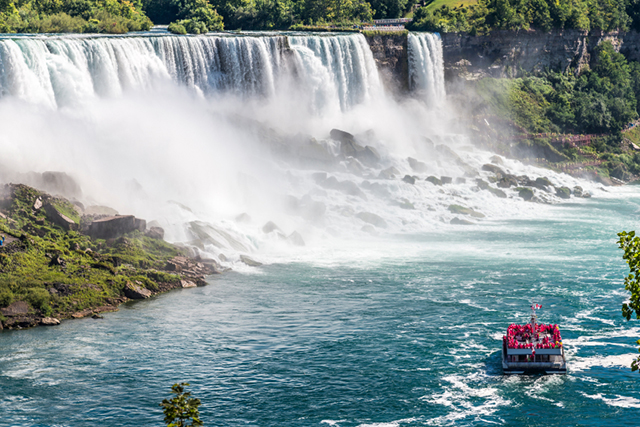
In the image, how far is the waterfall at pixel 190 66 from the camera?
65562 millimetres

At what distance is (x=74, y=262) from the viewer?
47.9m

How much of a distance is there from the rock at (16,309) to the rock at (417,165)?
5196 cm

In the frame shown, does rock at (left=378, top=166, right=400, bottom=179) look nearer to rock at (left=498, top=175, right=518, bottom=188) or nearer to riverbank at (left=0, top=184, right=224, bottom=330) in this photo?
rock at (left=498, top=175, right=518, bottom=188)

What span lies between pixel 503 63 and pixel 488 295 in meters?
72.9

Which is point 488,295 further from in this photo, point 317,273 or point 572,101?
point 572,101

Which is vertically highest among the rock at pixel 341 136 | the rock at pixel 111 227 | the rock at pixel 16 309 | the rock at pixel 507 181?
the rock at pixel 341 136

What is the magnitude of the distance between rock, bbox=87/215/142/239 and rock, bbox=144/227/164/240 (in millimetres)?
1576

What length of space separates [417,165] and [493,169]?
975 cm

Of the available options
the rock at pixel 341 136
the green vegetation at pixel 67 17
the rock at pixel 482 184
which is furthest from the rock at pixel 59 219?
the rock at pixel 482 184

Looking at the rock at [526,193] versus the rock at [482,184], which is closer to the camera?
the rock at [526,193]

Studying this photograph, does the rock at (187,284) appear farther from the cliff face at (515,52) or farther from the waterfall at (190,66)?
the cliff face at (515,52)

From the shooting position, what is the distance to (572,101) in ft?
370

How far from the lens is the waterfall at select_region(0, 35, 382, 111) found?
215ft

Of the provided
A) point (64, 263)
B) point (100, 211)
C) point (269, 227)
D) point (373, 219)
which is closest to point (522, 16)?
point (373, 219)
